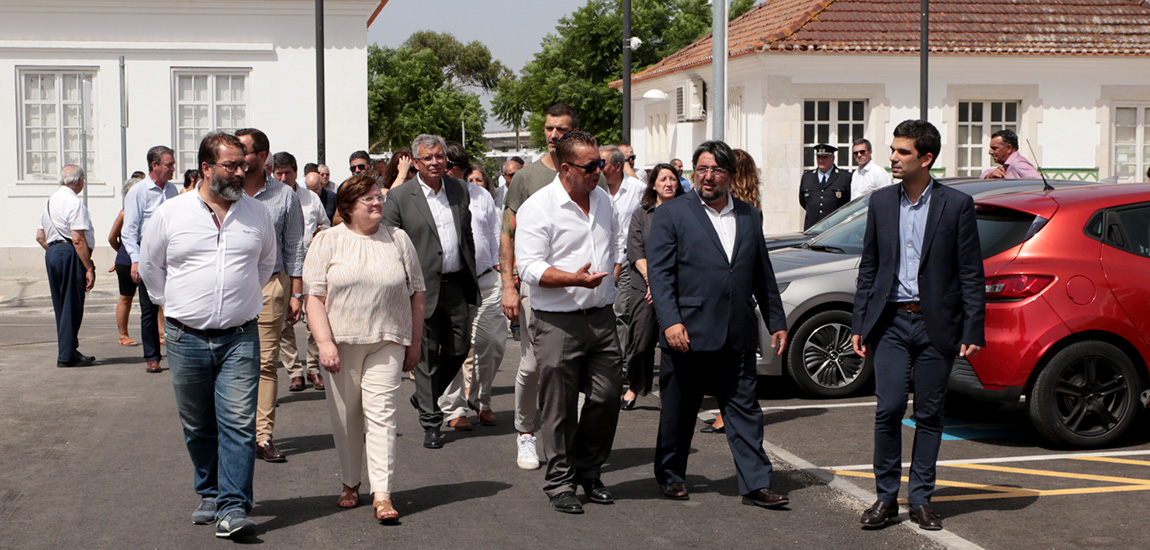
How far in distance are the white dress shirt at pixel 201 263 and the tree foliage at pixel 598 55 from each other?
46325 millimetres

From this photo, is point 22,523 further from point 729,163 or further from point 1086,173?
point 1086,173

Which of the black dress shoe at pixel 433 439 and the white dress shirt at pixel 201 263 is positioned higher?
the white dress shirt at pixel 201 263

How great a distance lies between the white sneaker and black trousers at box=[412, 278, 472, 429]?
835mm

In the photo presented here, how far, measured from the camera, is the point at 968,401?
30.7 ft

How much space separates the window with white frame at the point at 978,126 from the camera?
24.1m

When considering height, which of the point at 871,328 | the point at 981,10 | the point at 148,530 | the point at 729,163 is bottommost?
the point at 148,530

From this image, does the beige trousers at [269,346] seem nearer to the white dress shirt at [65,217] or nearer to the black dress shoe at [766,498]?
the black dress shoe at [766,498]

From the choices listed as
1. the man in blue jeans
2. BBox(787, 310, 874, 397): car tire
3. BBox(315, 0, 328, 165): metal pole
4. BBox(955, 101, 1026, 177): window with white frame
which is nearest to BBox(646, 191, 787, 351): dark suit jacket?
the man in blue jeans

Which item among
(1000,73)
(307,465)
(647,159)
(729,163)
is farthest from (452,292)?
(647,159)

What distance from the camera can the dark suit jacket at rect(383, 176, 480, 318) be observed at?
7828 mm

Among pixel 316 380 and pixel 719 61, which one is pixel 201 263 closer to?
pixel 316 380

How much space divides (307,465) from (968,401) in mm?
5055

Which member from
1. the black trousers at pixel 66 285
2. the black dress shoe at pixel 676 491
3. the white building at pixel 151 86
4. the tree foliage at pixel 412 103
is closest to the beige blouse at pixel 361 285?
the black dress shoe at pixel 676 491

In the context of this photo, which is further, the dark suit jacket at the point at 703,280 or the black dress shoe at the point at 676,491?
the black dress shoe at the point at 676,491
